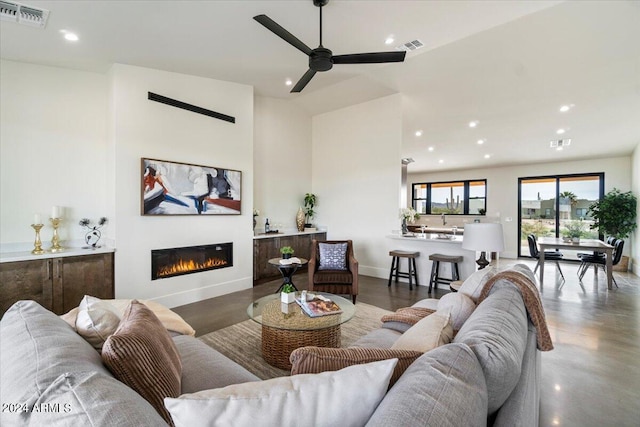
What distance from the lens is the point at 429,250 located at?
5164 millimetres

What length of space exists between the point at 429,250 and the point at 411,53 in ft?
10.6

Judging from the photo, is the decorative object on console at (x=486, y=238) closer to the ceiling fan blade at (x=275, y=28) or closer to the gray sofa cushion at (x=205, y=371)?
the gray sofa cushion at (x=205, y=371)

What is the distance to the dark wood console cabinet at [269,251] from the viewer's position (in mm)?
5152

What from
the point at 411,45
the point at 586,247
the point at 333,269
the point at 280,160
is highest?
the point at 411,45

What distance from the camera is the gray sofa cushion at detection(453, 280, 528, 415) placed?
97 cm

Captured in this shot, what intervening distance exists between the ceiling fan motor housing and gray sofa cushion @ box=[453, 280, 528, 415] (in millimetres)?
2625

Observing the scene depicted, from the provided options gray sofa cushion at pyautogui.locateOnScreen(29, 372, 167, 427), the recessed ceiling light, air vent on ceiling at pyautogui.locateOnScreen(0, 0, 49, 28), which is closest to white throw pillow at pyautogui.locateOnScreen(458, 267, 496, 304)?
gray sofa cushion at pyautogui.locateOnScreen(29, 372, 167, 427)

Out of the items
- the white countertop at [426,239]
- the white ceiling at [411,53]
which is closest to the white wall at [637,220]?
the white ceiling at [411,53]

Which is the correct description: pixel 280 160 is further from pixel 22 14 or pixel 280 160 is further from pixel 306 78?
pixel 22 14

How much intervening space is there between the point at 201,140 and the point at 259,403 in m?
4.32

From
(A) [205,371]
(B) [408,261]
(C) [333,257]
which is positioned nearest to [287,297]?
(A) [205,371]

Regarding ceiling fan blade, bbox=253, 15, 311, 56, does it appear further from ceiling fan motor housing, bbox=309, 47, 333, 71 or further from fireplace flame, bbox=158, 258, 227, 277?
fireplace flame, bbox=158, 258, 227, 277

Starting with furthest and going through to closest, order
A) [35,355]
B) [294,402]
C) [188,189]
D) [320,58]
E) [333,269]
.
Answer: [333,269] → [188,189] → [320,58] → [35,355] → [294,402]

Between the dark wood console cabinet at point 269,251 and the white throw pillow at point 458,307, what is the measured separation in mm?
3720
